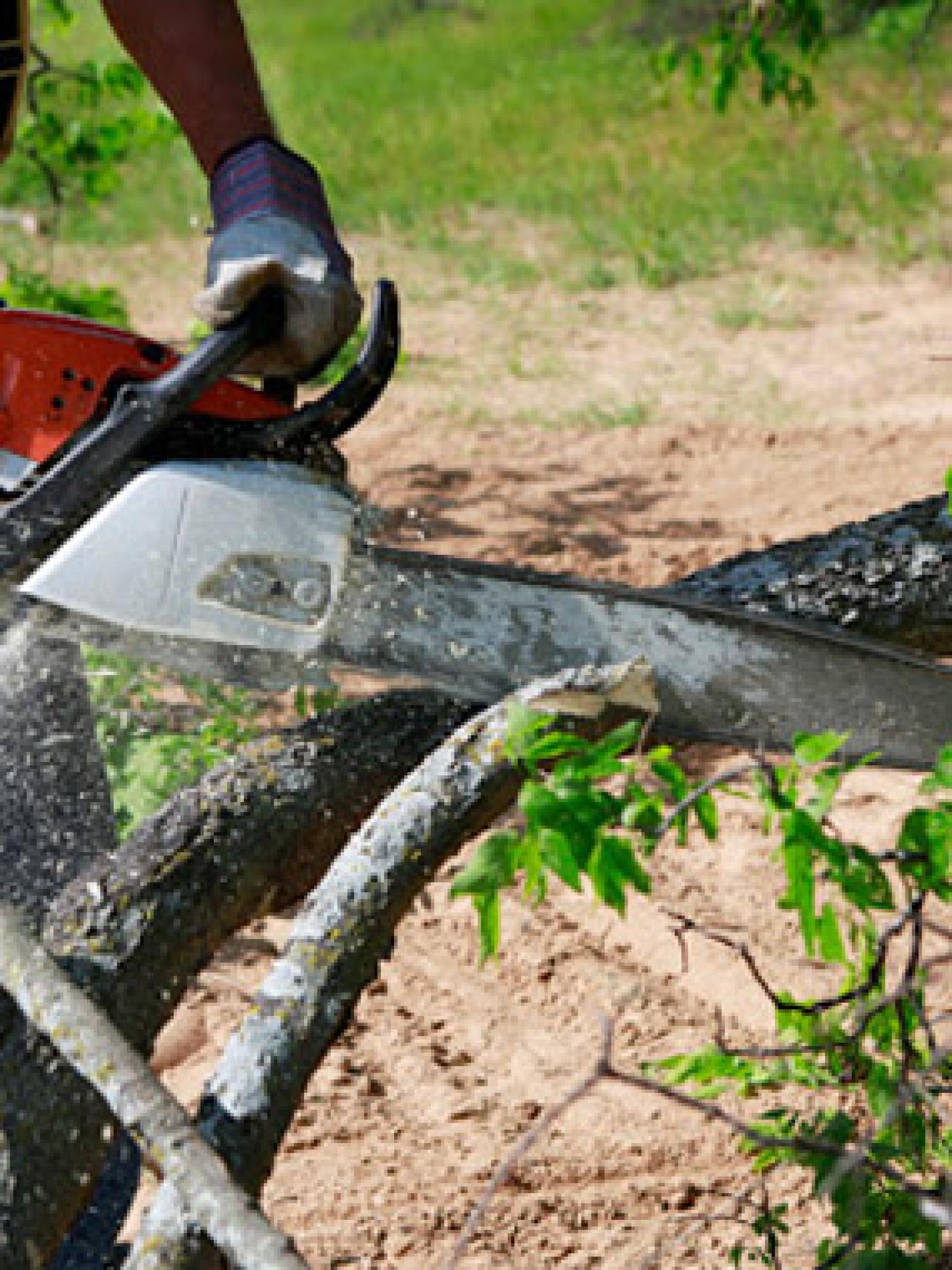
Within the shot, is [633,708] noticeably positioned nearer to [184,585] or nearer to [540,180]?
[184,585]

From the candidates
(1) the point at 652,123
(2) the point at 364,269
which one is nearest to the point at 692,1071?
(2) the point at 364,269

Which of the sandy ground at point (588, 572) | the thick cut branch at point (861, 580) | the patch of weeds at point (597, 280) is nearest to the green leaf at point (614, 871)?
the sandy ground at point (588, 572)

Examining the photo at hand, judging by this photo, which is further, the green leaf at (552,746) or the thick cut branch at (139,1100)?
the green leaf at (552,746)

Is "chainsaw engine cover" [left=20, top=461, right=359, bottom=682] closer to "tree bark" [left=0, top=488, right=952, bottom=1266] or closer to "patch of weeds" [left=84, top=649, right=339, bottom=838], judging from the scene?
"tree bark" [left=0, top=488, right=952, bottom=1266]

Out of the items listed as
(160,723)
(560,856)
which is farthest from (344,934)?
(160,723)

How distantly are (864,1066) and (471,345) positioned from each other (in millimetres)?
5703

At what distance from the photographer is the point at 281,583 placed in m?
1.93

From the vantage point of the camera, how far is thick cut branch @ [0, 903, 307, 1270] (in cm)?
121

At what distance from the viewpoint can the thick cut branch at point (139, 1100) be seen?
1212 mm

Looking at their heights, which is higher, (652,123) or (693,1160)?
(652,123)

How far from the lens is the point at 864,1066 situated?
1.88 m

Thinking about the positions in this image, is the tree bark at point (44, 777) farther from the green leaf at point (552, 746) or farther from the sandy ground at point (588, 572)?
the green leaf at point (552, 746)

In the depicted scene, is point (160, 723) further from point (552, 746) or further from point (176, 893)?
point (552, 746)

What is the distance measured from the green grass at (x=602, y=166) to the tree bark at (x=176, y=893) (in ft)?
15.0
